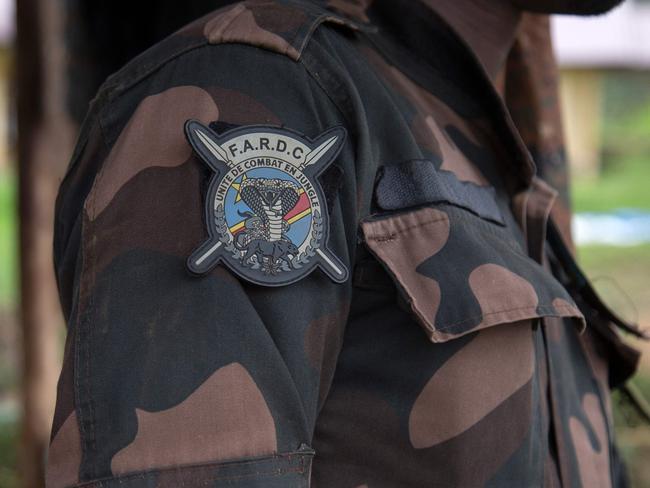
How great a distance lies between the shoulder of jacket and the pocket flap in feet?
0.60

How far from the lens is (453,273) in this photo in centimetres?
91

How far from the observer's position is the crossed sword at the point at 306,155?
0.74 m

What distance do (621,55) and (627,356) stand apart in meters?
15.7

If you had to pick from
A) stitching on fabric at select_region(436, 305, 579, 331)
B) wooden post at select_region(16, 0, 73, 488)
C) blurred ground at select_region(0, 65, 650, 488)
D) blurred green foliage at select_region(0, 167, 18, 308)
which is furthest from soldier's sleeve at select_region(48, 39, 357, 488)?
blurred green foliage at select_region(0, 167, 18, 308)

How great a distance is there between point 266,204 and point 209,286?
86 mm

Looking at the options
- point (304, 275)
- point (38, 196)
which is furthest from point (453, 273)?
point (38, 196)

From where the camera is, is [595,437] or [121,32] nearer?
[595,437]

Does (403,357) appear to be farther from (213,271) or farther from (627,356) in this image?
(627,356)

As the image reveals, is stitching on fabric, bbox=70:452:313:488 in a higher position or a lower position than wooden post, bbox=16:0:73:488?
lower

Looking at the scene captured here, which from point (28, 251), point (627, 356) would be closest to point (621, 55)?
point (28, 251)

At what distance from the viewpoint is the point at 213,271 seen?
749 millimetres

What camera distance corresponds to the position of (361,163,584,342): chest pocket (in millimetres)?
872

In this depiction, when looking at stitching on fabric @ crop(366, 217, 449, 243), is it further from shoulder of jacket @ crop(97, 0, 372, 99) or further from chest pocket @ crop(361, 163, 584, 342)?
shoulder of jacket @ crop(97, 0, 372, 99)

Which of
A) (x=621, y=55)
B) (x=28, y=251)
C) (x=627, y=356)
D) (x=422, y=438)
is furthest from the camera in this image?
(x=621, y=55)
